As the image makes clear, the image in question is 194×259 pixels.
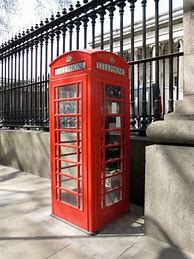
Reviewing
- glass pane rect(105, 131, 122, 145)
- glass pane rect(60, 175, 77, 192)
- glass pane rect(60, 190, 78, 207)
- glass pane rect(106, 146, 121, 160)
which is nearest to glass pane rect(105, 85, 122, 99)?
glass pane rect(105, 131, 122, 145)

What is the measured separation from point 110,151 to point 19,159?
152 inches

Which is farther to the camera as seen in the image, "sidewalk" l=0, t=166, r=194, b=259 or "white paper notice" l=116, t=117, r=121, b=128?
"white paper notice" l=116, t=117, r=121, b=128

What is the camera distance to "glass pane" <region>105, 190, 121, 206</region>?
129 inches

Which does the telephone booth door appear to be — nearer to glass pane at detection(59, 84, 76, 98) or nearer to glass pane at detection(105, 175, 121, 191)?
glass pane at detection(59, 84, 76, 98)

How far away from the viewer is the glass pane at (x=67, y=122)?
3.20 m

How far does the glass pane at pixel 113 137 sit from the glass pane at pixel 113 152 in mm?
84

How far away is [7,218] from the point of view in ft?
11.5

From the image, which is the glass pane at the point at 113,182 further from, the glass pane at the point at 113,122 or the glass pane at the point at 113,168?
the glass pane at the point at 113,122

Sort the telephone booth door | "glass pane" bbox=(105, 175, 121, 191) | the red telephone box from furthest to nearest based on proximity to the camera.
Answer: "glass pane" bbox=(105, 175, 121, 191), the telephone booth door, the red telephone box

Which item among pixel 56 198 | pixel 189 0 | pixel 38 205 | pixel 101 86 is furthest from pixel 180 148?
pixel 38 205

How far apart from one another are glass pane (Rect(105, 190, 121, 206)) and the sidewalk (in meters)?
0.26

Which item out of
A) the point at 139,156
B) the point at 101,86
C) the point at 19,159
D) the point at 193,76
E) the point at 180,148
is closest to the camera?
the point at 180,148

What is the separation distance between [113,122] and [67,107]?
0.64 m

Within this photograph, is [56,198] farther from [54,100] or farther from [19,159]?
[19,159]
